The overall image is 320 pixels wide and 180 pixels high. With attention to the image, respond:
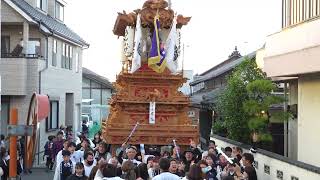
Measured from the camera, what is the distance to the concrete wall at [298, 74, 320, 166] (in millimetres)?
14711

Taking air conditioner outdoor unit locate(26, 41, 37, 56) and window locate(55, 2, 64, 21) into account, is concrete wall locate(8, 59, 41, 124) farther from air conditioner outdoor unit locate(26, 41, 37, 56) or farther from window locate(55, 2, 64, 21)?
window locate(55, 2, 64, 21)

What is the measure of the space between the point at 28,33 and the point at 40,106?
20690 millimetres

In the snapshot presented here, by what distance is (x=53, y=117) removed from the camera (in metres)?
27.9

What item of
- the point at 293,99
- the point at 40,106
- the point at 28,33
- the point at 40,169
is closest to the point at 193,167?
the point at 40,106

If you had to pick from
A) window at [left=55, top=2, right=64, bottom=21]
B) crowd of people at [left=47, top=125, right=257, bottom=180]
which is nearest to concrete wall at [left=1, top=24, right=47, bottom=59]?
window at [left=55, top=2, right=64, bottom=21]

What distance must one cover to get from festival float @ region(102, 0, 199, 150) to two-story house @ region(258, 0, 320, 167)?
3039 mm

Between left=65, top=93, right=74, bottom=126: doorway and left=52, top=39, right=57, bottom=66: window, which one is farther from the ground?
left=52, top=39, right=57, bottom=66: window

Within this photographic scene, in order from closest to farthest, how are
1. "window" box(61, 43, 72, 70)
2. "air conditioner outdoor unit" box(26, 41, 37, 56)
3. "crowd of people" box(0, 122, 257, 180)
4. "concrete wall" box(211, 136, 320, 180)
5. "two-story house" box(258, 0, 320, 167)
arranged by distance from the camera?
"crowd of people" box(0, 122, 257, 180), "concrete wall" box(211, 136, 320, 180), "two-story house" box(258, 0, 320, 167), "air conditioner outdoor unit" box(26, 41, 37, 56), "window" box(61, 43, 72, 70)

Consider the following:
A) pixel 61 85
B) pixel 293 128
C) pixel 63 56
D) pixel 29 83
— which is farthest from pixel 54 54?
pixel 293 128

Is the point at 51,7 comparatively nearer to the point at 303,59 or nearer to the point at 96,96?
the point at 96,96

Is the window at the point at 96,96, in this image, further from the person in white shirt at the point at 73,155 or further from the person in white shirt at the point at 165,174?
the person in white shirt at the point at 165,174

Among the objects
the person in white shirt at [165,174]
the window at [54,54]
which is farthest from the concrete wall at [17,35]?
the person in white shirt at [165,174]

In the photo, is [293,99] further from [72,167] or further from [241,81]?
[72,167]

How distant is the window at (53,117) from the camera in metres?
27.0
